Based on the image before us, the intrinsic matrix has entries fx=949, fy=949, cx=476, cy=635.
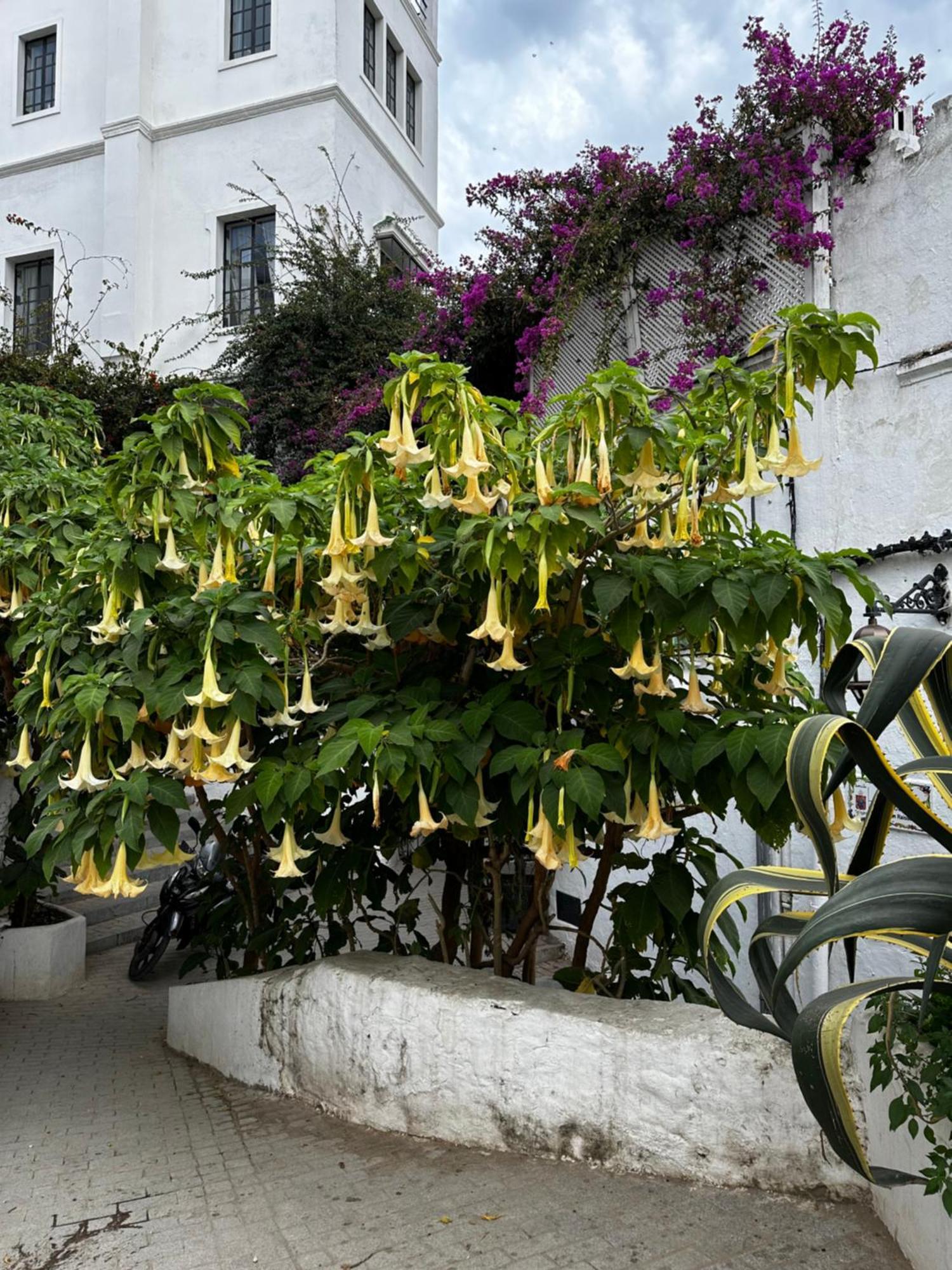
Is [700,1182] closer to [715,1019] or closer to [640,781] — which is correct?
[715,1019]

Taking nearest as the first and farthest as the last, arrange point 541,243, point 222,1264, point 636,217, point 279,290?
point 222,1264
point 636,217
point 541,243
point 279,290

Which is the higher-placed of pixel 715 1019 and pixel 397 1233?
pixel 715 1019

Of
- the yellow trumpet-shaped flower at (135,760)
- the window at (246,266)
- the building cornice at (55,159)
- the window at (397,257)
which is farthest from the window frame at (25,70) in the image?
the yellow trumpet-shaped flower at (135,760)

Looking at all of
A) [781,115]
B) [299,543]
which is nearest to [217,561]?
[299,543]

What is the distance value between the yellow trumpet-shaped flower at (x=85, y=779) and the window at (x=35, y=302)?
11.0m

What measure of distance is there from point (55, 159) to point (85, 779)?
14589 millimetres

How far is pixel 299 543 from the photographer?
3523 mm

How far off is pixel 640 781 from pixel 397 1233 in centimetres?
163

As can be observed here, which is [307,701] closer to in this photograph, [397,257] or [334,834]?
→ [334,834]

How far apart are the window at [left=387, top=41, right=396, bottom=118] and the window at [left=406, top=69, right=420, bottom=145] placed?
20.3 inches

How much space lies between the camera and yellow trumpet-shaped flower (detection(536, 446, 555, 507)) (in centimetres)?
292

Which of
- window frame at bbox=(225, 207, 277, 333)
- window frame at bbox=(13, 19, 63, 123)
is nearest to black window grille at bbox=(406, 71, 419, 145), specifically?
window frame at bbox=(225, 207, 277, 333)

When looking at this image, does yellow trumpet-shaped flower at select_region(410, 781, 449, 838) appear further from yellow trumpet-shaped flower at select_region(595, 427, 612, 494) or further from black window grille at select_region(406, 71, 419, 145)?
black window grille at select_region(406, 71, 419, 145)

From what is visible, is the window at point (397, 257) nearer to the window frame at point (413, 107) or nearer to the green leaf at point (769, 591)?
the window frame at point (413, 107)
